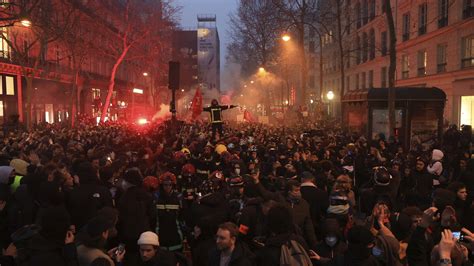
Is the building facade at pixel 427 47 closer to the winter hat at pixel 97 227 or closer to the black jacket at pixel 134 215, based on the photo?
the black jacket at pixel 134 215

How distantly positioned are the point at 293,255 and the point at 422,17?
106ft

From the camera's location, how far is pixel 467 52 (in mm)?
26250

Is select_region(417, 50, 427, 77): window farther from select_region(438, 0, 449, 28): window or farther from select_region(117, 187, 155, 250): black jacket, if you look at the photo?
select_region(117, 187, 155, 250): black jacket

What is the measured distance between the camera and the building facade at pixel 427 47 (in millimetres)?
26375

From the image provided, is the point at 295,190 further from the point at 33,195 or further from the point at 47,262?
the point at 33,195

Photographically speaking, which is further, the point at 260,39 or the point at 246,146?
the point at 260,39

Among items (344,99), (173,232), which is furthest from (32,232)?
(344,99)

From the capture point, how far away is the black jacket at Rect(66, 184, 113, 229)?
6.01 meters

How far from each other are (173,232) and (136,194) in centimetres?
73

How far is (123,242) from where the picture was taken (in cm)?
576

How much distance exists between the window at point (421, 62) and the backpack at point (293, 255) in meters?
31.3

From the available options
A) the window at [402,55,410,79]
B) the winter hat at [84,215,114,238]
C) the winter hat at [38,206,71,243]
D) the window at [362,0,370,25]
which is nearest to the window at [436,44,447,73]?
the window at [402,55,410,79]

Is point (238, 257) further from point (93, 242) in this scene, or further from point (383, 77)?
point (383, 77)

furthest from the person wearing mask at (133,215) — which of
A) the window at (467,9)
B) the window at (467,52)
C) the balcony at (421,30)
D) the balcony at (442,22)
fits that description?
the balcony at (421,30)
